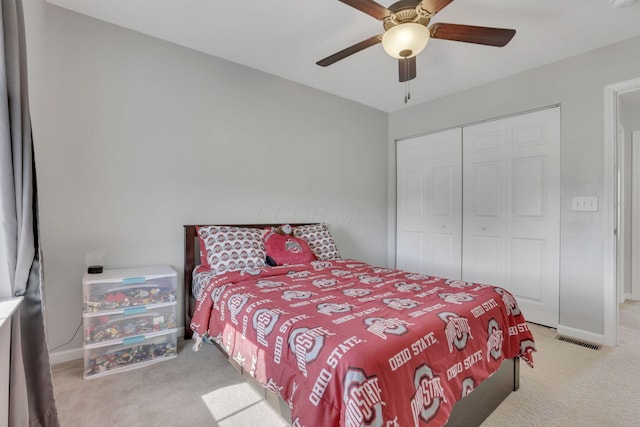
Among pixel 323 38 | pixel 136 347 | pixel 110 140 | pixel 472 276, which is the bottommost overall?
pixel 136 347

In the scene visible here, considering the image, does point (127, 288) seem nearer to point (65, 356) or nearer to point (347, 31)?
point (65, 356)

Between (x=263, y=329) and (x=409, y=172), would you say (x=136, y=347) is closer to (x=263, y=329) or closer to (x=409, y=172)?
(x=263, y=329)

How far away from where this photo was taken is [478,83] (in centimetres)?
331

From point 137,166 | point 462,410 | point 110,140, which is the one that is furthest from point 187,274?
Result: point 462,410

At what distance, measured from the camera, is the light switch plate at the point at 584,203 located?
262 centimetres

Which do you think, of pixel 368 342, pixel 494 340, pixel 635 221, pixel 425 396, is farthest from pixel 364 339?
pixel 635 221

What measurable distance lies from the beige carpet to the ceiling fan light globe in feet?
6.90

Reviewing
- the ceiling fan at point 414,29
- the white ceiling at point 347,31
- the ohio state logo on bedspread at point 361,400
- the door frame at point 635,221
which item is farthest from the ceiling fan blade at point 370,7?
the door frame at point 635,221

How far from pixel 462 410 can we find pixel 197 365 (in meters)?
1.69

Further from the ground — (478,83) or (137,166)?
(478,83)

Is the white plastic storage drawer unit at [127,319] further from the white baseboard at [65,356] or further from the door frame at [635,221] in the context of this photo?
the door frame at [635,221]

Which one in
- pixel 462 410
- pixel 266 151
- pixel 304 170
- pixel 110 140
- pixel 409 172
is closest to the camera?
pixel 462 410

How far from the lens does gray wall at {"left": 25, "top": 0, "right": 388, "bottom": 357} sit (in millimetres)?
2135

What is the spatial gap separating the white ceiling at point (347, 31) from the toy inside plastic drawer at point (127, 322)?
6.86 ft
